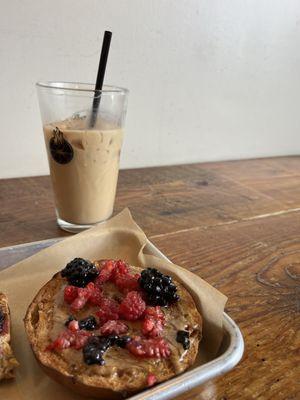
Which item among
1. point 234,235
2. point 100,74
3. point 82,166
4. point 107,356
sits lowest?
point 234,235

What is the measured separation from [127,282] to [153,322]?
0.11 m

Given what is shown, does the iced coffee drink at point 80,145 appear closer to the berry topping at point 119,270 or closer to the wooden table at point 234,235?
the wooden table at point 234,235

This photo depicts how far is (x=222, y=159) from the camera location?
197 cm

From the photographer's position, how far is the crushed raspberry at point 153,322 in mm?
622

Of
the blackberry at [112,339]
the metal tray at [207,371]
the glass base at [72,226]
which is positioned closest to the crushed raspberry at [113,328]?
the blackberry at [112,339]

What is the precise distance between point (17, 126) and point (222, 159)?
97cm

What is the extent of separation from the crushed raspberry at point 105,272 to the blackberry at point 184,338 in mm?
173

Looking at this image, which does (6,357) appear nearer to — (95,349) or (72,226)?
(95,349)

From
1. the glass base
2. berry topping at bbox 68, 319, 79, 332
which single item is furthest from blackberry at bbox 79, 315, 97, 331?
the glass base

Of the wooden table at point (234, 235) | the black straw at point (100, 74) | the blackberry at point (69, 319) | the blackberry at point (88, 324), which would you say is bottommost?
A: the wooden table at point (234, 235)

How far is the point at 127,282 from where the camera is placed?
28.4 inches

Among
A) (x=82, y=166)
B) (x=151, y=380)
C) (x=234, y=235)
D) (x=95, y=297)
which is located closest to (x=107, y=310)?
(x=95, y=297)

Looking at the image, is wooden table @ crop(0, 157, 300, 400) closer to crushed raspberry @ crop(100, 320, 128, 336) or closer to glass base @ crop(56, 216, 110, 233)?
glass base @ crop(56, 216, 110, 233)

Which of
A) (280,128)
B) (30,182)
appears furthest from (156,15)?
(280,128)
